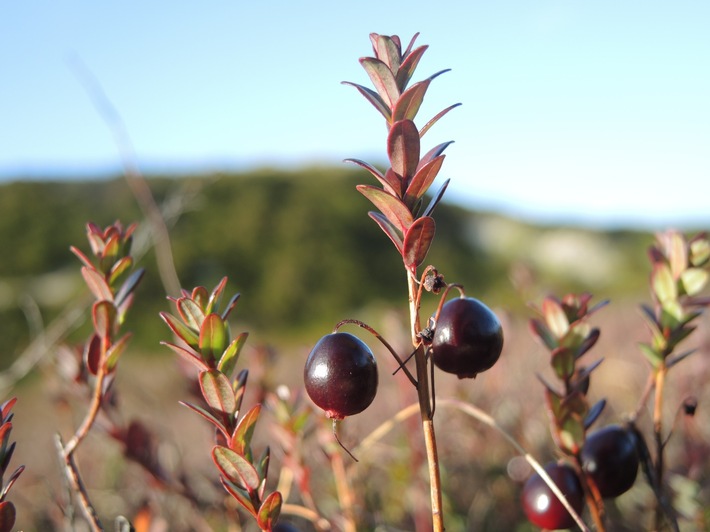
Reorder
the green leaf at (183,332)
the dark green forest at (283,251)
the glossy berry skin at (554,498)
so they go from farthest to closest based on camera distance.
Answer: the dark green forest at (283,251) → the glossy berry skin at (554,498) → the green leaf at (183,332)

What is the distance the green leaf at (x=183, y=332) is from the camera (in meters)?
0.75

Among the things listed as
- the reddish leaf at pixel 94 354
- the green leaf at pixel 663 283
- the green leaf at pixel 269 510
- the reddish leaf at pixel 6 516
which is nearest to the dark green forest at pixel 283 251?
the green leaf at pixel 663 283

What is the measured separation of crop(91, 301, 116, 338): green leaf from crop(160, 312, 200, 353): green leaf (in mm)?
176

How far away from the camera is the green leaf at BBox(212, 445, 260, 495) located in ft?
2.36

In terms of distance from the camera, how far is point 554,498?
0.87 metres

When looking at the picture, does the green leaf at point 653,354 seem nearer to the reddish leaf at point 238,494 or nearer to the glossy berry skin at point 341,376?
the glossy berry skin at point 341,376

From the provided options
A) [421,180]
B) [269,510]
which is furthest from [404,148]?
[269,510]

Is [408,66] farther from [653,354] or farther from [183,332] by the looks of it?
[653,354]

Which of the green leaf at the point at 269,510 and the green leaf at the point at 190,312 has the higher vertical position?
the green leaf at the point at 190,312

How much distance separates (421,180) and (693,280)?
0.58 meters

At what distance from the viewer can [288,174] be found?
23.2 meters

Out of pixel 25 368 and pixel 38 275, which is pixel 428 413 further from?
pixel 38 275

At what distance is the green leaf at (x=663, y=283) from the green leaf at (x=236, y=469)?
729 millimetres

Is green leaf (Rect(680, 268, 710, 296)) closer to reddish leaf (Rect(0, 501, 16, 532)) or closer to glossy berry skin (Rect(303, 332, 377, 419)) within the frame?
glossy berry skin (Rect(303, 332, 377, 419))
